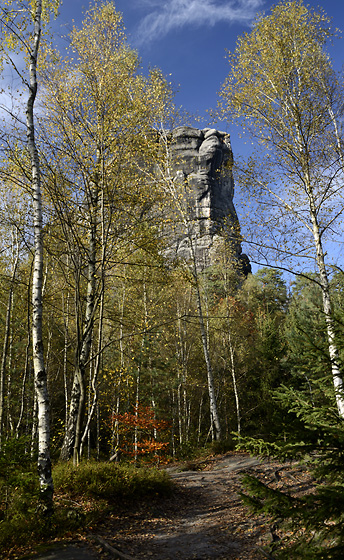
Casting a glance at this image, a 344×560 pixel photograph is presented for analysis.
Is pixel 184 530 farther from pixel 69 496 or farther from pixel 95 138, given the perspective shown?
pixel 95 138

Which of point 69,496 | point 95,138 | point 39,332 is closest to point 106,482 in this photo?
point 69,496

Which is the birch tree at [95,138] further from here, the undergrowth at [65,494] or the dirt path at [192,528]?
the dirt path at [192,528]

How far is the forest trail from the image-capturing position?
166 inches

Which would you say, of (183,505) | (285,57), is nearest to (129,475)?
(183,505)

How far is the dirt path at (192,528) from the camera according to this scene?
14.4 ft

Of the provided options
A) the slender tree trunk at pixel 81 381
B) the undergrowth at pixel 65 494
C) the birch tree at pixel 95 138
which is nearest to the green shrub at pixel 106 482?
the undergrowth at pixel 65 494

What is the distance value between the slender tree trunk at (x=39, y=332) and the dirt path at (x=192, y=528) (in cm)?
110

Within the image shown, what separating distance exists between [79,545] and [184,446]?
938 centimetres

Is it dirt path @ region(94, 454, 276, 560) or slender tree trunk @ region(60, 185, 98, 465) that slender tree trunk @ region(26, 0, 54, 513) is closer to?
slender tree trunk @ region(60, 185, 98, 465)

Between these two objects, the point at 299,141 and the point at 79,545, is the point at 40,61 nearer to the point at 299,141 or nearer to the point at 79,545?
the point at 299,141

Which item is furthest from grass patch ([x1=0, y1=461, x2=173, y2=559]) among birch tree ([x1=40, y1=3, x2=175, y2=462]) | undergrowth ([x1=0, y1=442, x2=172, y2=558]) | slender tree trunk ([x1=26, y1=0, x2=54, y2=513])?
birch tree ([x1=40, y1=3, x2=175, y2=462])

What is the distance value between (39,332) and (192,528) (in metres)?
3.86

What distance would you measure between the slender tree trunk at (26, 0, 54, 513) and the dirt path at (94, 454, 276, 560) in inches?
43.5

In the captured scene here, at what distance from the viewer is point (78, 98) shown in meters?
8.30
